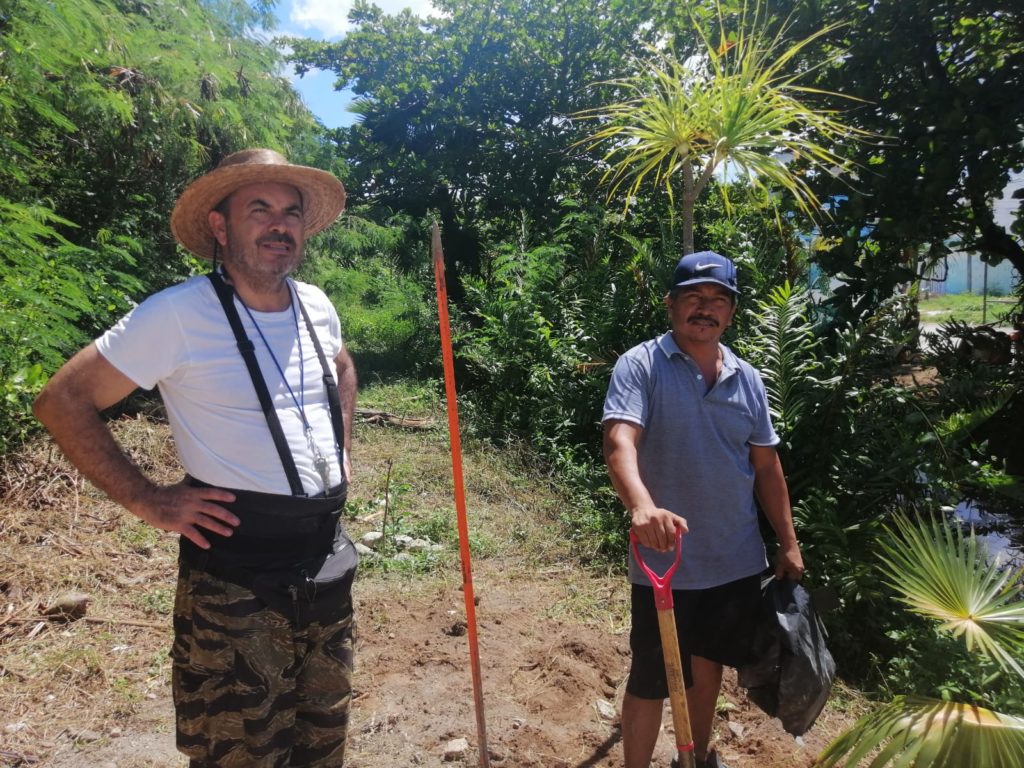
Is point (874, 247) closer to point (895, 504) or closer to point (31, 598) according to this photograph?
point (895, 504)

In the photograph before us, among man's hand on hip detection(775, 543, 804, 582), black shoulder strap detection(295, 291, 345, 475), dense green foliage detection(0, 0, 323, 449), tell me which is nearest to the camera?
black shoulder strap detection(295, 291, 345, 475)

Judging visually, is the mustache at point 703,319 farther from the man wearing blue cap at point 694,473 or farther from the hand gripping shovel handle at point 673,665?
the hand gripping shovel handle at point 673,665

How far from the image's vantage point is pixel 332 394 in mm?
2447

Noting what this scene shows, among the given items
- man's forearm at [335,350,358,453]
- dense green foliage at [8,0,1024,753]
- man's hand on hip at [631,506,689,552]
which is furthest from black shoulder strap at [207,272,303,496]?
dense green foliage at [8,0,1024,753]

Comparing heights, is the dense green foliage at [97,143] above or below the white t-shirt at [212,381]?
above

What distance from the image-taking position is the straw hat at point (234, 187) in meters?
2.35

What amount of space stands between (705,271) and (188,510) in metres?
1.82

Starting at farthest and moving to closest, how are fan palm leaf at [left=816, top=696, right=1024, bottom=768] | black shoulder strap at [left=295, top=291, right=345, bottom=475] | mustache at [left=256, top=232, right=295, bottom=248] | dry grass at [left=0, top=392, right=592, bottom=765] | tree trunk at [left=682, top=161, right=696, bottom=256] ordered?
tree trunk at [left=682, top=161, right=696, bottom=256], dry grass at [left=0, top=392, right=592, bottom=765], black shoulder strap at [left=295, top=291, right=345, bottom=475], mustache at [left=256, top=232, right=295, bottom=248], fan palm leaf at [left=816, top=696, right=1024, bottom=768]

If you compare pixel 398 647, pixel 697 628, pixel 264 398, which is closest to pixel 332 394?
pixel 264 398

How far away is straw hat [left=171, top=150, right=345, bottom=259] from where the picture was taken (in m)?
2.35

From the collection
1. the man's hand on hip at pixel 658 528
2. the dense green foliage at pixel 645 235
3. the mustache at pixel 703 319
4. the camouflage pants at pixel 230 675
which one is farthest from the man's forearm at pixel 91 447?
the dense green foliage at pixel 645 235

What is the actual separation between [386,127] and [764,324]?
9.06 metres

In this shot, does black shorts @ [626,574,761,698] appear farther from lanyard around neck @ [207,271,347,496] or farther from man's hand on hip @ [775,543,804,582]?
lanyard around neck @ [207,271,347,496]

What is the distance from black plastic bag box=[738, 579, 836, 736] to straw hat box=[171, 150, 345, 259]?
2.19 metres
